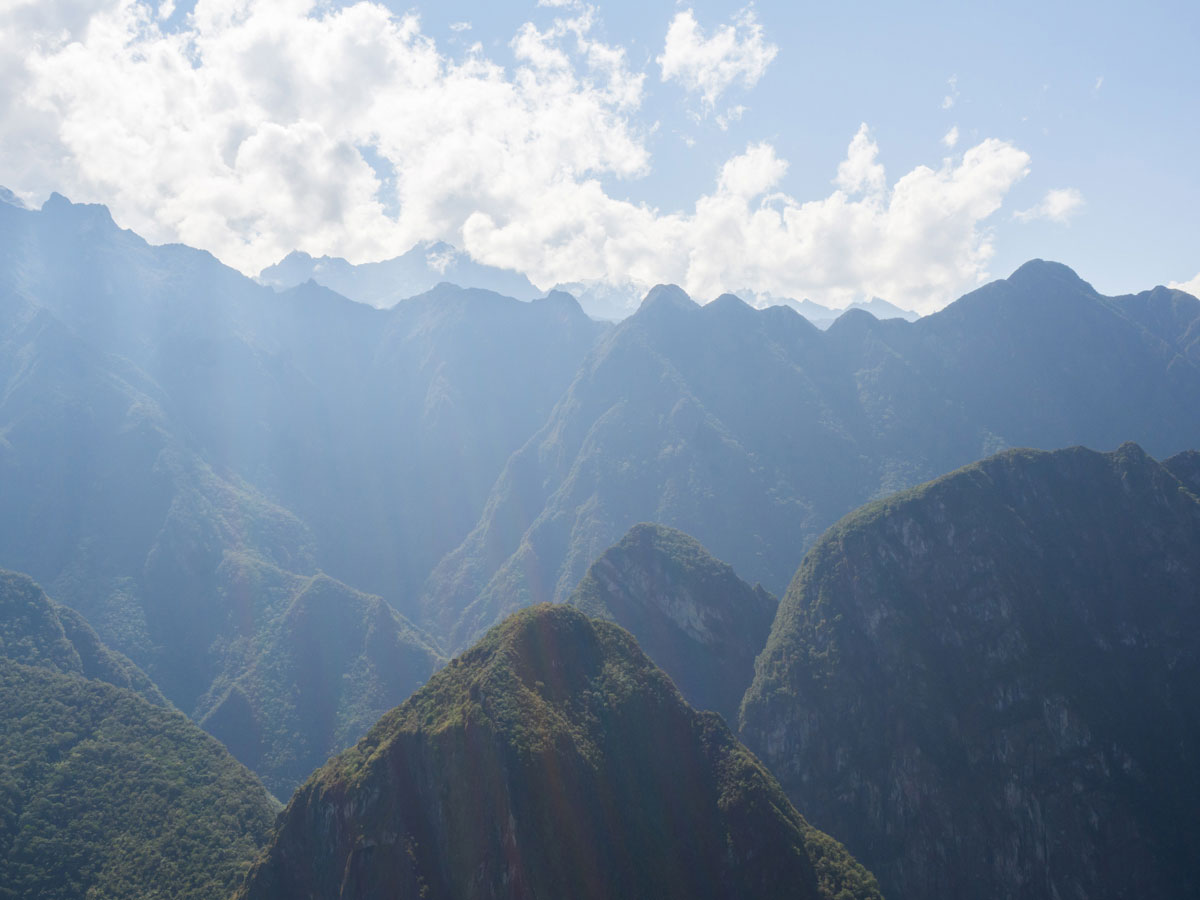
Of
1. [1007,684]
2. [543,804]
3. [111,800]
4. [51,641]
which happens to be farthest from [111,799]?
[1007,684]

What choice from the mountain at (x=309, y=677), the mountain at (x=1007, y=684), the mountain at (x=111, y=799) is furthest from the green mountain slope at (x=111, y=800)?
the mountain at (x=1007, y=684)

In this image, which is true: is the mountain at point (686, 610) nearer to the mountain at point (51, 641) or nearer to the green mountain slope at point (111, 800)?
the green mountain slope at point (111, 800)

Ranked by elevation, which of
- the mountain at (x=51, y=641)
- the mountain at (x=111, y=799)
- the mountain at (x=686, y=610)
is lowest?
the mountain at (x=111, y=799)

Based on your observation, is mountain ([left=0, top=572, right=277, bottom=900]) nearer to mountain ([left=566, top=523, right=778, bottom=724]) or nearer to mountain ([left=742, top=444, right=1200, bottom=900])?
mountain ([left=566, top=523, right=778, bottom=724])

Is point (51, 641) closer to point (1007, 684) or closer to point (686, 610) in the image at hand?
point (686, 610)

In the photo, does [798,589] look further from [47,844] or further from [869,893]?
[47,844]

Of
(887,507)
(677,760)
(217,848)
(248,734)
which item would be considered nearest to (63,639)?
(248,734)
